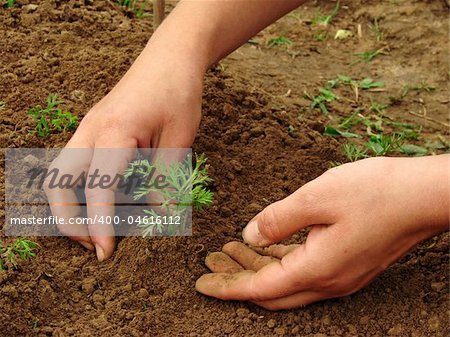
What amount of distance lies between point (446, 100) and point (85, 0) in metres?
2.07

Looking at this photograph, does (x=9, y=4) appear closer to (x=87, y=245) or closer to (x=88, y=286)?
(x=87, y=245)

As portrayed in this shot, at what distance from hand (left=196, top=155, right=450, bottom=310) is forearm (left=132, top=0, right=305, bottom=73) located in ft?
2.54

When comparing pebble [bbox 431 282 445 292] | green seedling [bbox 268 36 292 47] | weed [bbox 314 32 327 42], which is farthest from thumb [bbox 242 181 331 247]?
weed [bbox 314 32 327 42]

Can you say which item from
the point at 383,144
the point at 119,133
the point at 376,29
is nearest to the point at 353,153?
the point at 383,144

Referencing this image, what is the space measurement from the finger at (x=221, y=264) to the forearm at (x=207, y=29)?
71cm

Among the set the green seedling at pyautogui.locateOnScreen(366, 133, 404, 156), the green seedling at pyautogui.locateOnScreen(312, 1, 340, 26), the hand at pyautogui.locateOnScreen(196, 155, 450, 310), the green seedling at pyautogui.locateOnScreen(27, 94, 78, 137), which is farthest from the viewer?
the green seedling at pyautogui.locateOnScreen(312, 1, 340, 26)

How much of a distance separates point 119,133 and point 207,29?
61 cm

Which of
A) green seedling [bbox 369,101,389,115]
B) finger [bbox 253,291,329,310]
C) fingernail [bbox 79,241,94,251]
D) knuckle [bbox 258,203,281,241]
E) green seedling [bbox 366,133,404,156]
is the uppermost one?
knuckle [bbox 258,203,281,241]

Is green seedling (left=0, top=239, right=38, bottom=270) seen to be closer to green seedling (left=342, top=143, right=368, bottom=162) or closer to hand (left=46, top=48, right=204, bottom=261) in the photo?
hand (left=46, top=48, right=204, bottom=261)

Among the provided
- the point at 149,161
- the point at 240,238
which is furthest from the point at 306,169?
the point at 149,161

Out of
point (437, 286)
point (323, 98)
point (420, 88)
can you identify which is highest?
point (437, 286)

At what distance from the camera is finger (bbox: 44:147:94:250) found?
2742 mm

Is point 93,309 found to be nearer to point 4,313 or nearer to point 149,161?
point 4,313

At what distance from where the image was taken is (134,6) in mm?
4375
